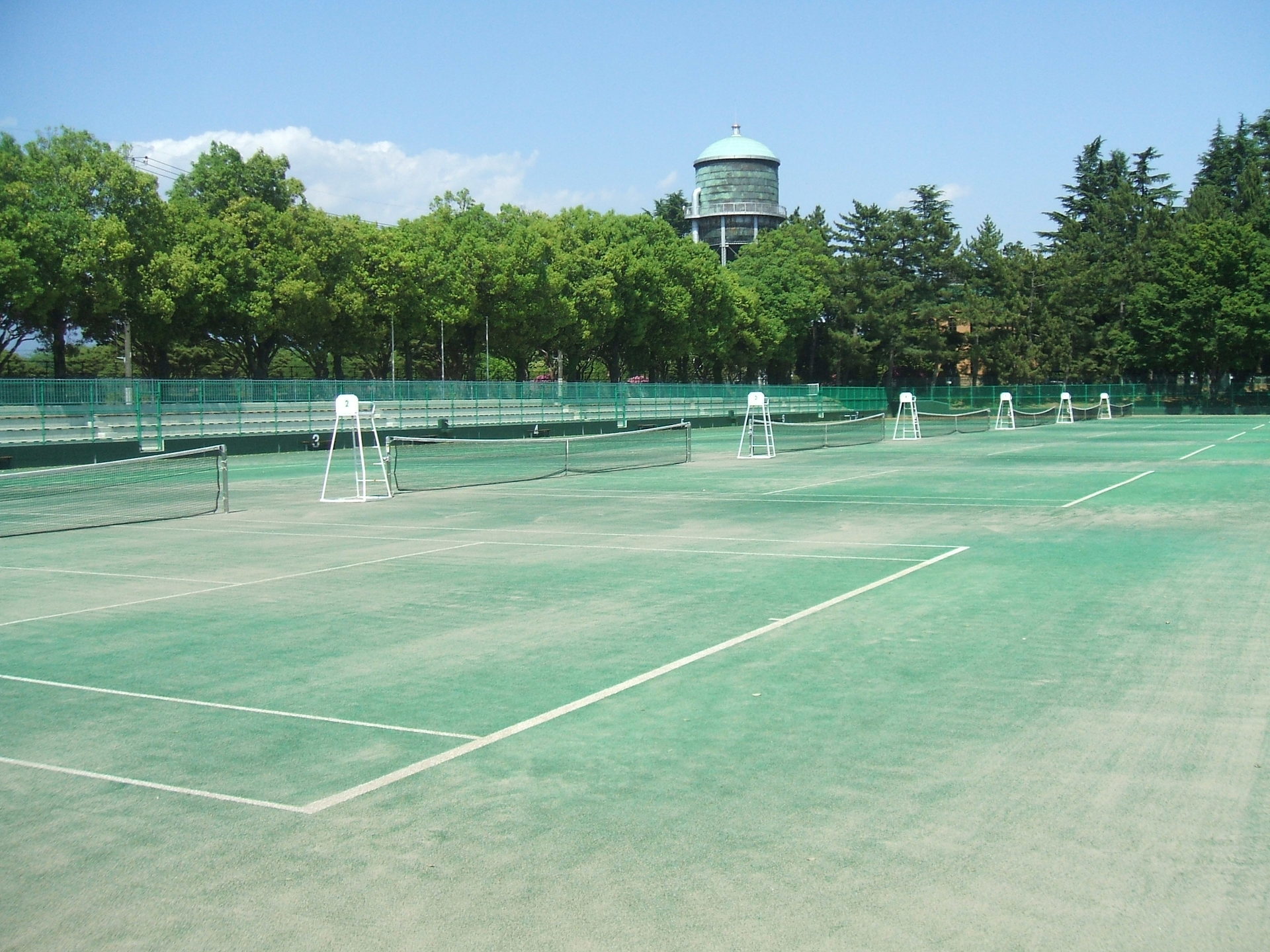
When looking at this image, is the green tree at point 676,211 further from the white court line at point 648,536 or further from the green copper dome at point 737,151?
the white court line at point 648,536

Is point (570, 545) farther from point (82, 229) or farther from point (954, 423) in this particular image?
point (954, 423)

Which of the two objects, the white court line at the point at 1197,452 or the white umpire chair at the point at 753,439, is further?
the white umpire chair at the point at 753,439

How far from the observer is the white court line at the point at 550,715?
5809 mm

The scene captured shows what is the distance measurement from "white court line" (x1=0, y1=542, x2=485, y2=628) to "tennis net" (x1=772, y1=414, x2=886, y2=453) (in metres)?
24.8

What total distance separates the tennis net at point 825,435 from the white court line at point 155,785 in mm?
33215

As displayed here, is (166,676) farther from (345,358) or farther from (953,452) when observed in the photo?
(345,358)

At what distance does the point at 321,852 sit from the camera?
16.6ft

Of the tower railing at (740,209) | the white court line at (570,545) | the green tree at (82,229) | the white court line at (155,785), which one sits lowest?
the white court line at (155,785)

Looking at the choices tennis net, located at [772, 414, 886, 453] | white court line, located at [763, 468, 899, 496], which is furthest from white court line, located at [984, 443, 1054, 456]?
white court line, located at [763, 468, 899, 496]

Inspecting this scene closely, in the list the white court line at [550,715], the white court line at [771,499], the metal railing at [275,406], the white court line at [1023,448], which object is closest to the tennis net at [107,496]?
the white court line at [771,499]

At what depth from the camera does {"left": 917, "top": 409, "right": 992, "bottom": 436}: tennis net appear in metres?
57.5

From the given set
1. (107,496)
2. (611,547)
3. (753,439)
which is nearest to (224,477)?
(107,496)

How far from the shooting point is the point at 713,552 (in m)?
14.7

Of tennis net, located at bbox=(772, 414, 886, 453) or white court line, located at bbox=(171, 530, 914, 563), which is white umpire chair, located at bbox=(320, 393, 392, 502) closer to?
white court line, located at bbox=(171, 530, 914, 563)
